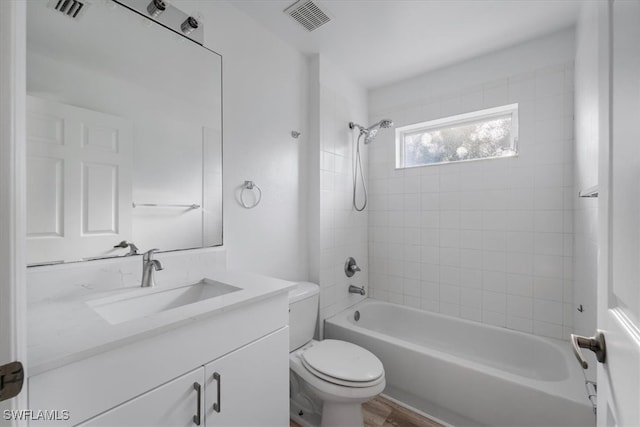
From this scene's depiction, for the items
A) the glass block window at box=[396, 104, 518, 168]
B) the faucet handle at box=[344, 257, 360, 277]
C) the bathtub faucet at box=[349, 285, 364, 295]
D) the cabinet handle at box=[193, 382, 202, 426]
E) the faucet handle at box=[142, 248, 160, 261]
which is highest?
the glass block window at box=[396, 104, 518, 168]

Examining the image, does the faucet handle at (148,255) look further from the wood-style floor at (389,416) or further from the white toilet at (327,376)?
the wood-style floor at (389,416)

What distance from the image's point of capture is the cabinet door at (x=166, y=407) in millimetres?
683

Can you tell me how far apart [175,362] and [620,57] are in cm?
123

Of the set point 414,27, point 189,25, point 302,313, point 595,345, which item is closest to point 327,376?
point 302,313

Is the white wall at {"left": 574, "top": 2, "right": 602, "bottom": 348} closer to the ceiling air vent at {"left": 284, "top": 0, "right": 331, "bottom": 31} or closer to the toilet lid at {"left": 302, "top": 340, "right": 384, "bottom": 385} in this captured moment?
the toilet lid at {"left": 302, "top": 340, "right": 384, "bottom": 385}

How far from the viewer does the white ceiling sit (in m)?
1.57

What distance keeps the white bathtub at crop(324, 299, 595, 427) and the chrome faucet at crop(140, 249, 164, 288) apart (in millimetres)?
1300

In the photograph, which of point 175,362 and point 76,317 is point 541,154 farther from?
point 76,317

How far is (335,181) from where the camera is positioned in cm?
222

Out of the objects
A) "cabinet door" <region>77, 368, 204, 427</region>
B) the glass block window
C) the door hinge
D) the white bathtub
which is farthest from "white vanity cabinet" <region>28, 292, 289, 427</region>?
the glass block window

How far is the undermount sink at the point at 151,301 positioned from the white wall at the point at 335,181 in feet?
3.07

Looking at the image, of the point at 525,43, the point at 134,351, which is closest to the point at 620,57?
the point at 134,351

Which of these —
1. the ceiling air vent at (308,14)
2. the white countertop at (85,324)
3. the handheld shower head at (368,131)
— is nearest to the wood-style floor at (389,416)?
the white countertop at (85,324)

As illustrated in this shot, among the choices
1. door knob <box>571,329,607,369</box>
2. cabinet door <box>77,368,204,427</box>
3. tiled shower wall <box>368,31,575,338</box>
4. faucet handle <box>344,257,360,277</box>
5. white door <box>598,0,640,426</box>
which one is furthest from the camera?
faucet handle <box>344,257,360,277</box>
